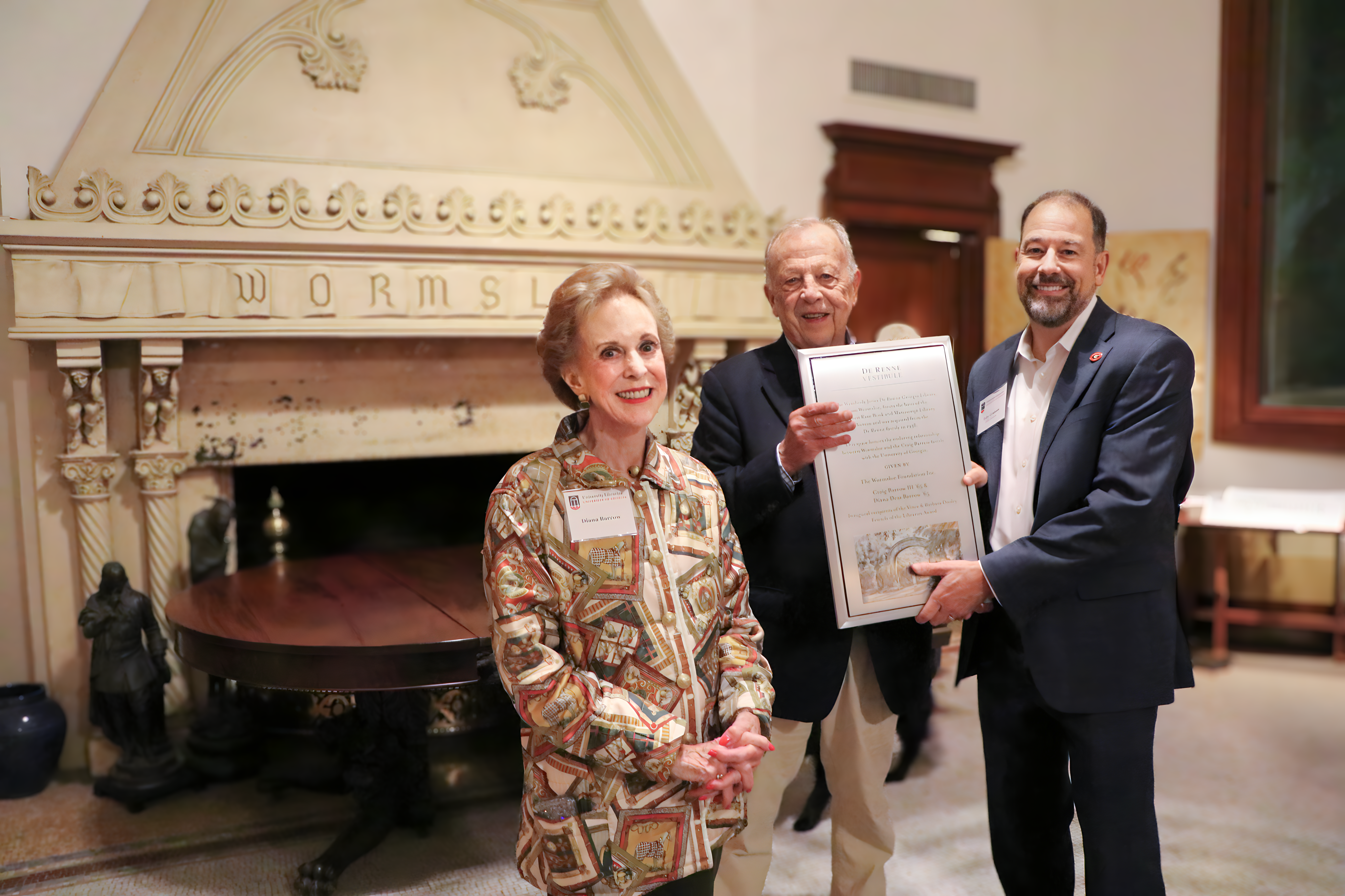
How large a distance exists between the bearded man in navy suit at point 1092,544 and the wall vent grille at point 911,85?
3381 mm

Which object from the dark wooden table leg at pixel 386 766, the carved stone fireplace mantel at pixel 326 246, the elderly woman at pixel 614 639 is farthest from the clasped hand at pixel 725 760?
the carved stone fireplace mantel at pixel 326 246

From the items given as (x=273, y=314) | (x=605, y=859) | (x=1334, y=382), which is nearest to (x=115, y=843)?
(x=273, y=314)

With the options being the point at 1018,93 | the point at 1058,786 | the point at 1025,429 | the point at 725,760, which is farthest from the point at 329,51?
the point at 1018,93

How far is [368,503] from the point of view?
14.6ft

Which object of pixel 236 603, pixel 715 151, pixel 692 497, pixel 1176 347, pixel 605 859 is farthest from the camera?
pixel 715 151

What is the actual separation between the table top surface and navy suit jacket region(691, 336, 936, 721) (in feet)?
2.31

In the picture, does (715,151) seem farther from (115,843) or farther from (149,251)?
(115,843)

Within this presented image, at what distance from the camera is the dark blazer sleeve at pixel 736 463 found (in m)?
1.97

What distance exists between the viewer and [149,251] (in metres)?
3.47

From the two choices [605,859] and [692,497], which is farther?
[692,497]

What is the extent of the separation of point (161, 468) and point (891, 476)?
2.91 meters

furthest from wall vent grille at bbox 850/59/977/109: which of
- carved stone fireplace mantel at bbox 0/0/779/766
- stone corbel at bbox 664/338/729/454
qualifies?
stone corbel at bbox 664/338/729/454

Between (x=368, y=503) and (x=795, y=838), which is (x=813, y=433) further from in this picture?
(x=368, y=503)

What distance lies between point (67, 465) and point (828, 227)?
295 centimetres
